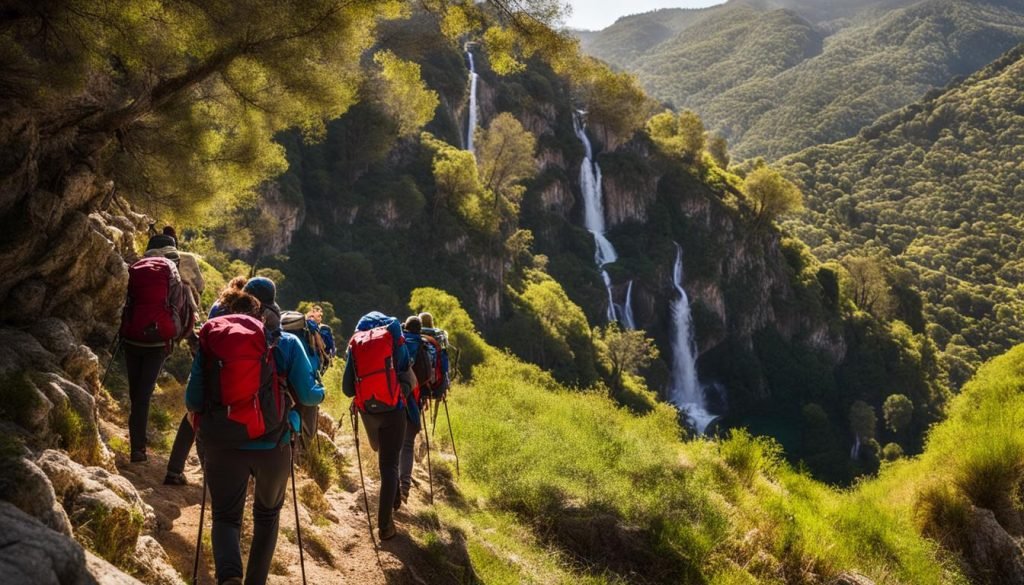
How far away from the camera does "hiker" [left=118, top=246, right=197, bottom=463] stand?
16.6 feet

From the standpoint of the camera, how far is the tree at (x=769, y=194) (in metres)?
62.2

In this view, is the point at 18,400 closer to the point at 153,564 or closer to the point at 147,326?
the point at 147,326

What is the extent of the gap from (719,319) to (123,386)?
59.1 meters

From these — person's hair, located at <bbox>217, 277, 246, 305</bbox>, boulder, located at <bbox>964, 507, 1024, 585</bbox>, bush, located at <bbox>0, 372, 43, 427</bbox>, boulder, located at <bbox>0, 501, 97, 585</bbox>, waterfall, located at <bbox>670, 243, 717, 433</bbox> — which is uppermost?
person's hair, located at <bbox>217, 277, 246, 305</bbox>

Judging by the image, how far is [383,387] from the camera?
514 cm

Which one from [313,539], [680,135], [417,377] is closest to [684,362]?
[680,135]

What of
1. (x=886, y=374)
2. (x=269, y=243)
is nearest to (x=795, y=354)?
(x=886, y=374)

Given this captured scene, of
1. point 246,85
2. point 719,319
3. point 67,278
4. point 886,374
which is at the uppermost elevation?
point 246,85

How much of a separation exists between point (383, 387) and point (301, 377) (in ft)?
4.51

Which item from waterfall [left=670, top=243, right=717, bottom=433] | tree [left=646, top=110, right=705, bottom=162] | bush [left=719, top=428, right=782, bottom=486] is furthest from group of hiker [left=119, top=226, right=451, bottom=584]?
tree [left=646, top=110, right=705, bottom=162]

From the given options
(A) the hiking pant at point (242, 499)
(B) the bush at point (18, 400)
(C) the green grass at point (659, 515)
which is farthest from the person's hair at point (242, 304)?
(C) the green grass at point (659, 515)

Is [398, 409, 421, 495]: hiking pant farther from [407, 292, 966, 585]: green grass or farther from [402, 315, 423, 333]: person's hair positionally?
[402, 315, 423, 333]: person's hair

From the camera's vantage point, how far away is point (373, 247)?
135 feet

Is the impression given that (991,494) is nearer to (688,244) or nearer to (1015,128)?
(688,244)
